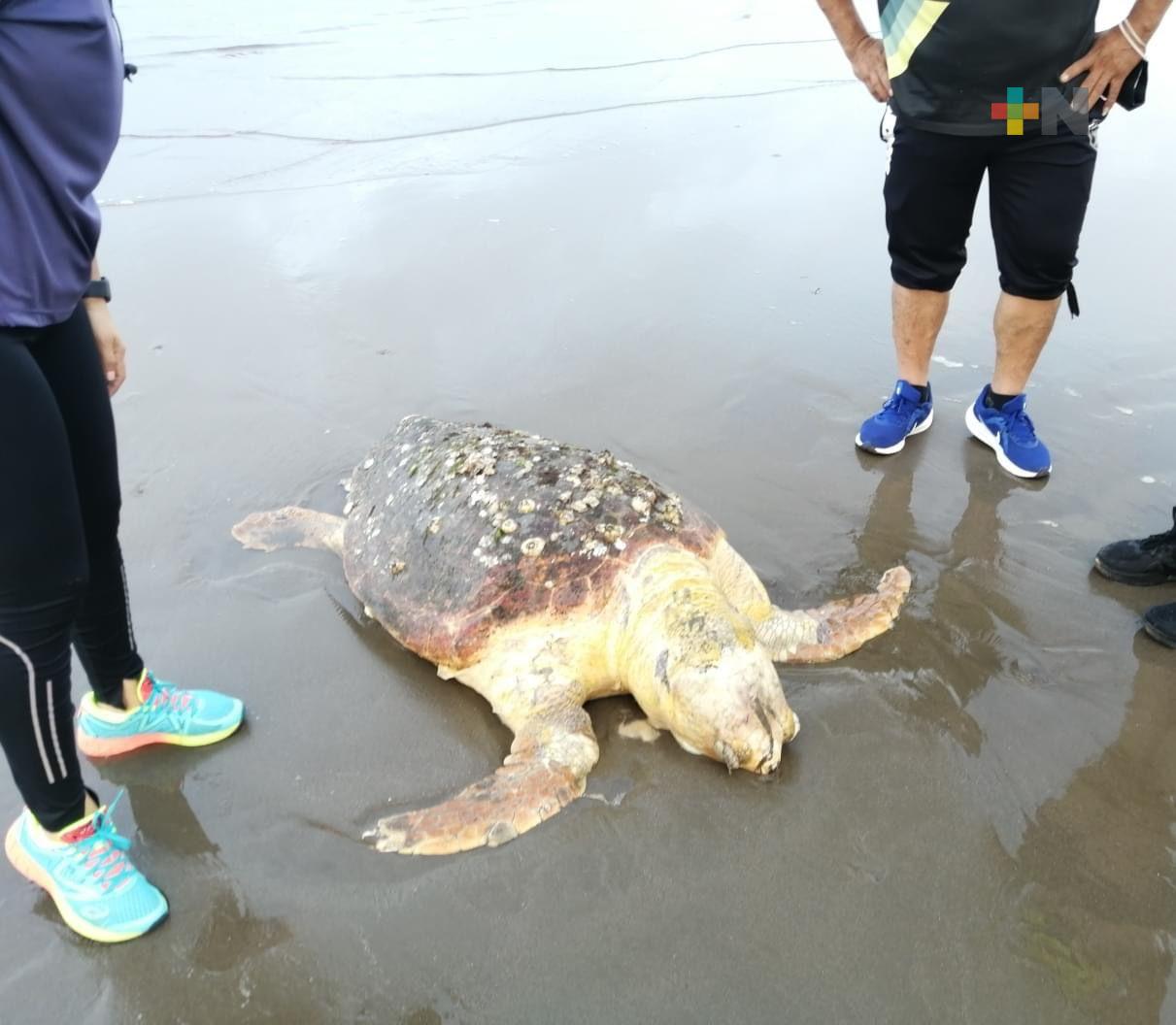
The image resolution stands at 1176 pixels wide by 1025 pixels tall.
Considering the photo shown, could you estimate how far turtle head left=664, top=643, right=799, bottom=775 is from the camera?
81.0 inches

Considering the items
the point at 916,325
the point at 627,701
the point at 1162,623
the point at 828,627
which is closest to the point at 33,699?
the point at 627,701

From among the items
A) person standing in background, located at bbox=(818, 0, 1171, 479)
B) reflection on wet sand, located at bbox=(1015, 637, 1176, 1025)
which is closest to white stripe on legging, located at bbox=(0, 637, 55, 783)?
reflection on wet sand, located at bbox=(1015, 637, 1176, 1025)

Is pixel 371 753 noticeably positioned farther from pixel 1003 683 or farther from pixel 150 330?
pixel 150 330

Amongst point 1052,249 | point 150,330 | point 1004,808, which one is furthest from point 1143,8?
point 150,330

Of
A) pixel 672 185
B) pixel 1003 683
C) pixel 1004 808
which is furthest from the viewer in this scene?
pixel 672 185

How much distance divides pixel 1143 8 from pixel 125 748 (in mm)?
3822

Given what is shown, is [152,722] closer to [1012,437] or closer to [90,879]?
[90,879]

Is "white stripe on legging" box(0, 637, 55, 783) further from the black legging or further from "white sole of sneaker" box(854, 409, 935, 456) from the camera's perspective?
"white sole of sneaker" box(854, 409, 935, 456)

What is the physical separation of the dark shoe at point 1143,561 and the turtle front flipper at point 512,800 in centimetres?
183

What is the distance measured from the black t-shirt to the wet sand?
4.04 feet

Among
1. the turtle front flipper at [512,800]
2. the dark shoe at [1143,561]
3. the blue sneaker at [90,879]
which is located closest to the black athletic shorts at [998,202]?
the dark shoe at [1143,561]

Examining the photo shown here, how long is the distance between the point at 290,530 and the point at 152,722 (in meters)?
1.02

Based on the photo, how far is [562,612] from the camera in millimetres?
2377

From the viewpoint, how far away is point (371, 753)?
2246 mm
